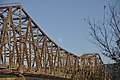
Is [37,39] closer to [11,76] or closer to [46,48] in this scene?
[46,48]

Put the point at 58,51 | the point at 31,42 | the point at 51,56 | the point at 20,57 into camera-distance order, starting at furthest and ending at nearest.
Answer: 1. the point at 58,51
2. the point at 51,56
3. the point at 31,42
4. the point at 20,57

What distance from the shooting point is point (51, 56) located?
51.0 metres

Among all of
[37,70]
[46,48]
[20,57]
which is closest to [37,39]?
[46,48]

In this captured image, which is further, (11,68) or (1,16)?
(1,16)

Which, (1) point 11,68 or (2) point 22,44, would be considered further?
(2) point 22,44

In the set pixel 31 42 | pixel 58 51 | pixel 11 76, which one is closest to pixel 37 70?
pixel 31 42

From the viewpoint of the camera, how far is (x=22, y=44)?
126 feet

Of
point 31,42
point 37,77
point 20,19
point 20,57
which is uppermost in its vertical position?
point 20,19

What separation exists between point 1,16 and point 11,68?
726cm

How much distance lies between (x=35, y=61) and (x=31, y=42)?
10.1ft

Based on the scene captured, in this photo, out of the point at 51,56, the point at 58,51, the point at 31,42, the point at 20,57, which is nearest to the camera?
the point at 20,57

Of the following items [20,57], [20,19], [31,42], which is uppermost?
[20,19]

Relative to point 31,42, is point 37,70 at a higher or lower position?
lower

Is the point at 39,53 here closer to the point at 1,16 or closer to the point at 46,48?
the point at 46,48
